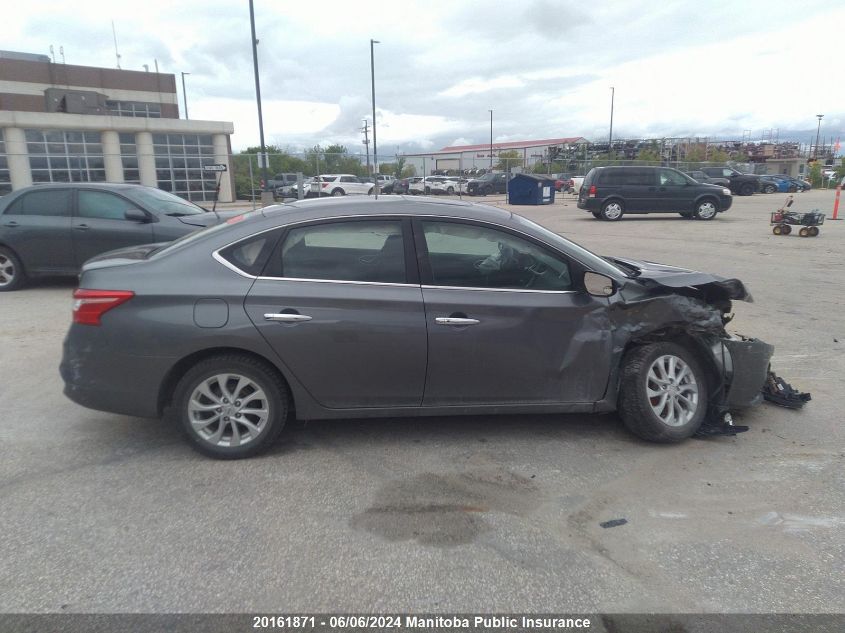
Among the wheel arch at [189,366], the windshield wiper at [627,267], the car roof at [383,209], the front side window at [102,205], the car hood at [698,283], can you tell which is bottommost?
the wheel arch at [189,366]

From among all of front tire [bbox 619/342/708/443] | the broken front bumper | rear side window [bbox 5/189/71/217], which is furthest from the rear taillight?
rear side window [bbox 5/189/71/217]

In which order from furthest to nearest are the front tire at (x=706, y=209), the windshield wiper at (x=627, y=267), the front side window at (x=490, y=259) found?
the front tire at (x=706, y=209)
the windshield wiper at (x=627, y=267)
the front side window at (x=490, y=259)

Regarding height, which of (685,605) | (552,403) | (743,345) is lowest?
(685,605)

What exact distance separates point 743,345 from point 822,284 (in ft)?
22.4

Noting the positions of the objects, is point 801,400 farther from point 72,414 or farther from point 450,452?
point 72,414

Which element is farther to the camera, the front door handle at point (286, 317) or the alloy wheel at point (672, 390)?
the alloy wheel at point (672, 390)

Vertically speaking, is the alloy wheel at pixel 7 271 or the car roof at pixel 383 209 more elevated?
the car roof at pixel 383 209

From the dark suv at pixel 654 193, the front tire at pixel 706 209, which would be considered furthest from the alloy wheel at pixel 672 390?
the front tire at pixel 706 209

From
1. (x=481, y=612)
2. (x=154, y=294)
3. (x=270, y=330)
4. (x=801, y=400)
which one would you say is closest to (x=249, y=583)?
(x=481, y=612)

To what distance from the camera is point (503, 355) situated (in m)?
4.14

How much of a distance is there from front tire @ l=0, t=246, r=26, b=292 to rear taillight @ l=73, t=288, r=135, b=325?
21.8ft

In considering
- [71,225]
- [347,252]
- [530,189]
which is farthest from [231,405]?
[530,189]

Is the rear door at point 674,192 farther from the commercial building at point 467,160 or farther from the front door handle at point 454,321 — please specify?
the front door handle at point 454,321

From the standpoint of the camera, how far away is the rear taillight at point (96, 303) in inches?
156
